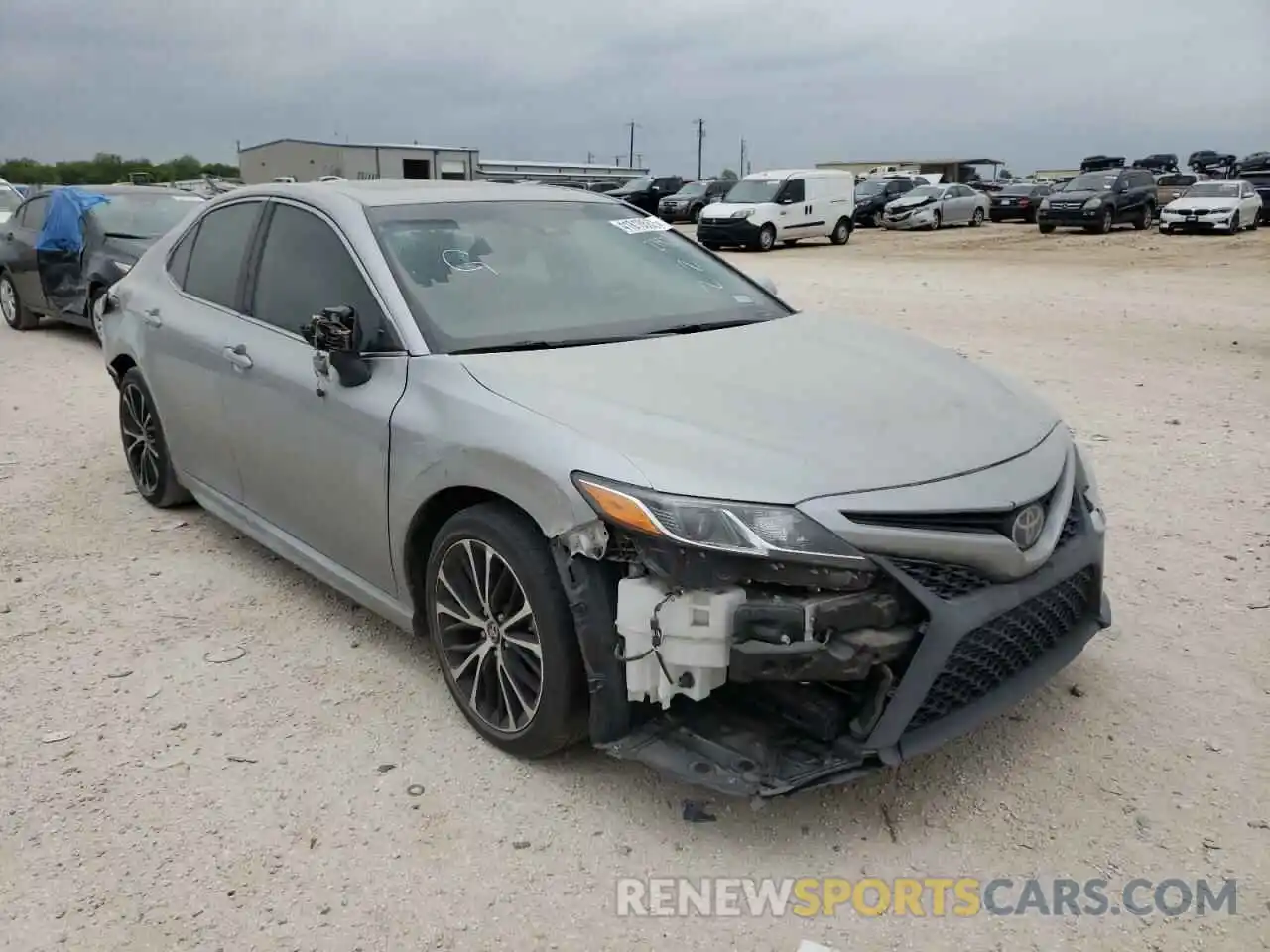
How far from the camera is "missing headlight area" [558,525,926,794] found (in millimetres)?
2568

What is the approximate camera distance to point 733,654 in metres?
2.58

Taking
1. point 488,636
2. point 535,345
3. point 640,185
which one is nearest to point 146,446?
point 535,345

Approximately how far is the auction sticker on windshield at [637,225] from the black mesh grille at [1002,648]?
2.25m

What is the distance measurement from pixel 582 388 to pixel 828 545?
0.91m

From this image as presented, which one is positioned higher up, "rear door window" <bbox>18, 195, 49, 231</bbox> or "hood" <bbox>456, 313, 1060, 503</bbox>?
"rear door window" <bbox>18, 195, 49, 231</bbox>

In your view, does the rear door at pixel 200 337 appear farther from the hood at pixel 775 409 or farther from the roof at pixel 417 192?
the hood at pixel 775 409

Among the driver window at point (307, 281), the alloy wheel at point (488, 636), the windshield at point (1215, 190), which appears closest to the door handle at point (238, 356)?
the driver window at point (307, 281)

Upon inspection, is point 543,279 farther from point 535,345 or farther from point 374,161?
point 374,161

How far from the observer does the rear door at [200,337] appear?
4.40 m

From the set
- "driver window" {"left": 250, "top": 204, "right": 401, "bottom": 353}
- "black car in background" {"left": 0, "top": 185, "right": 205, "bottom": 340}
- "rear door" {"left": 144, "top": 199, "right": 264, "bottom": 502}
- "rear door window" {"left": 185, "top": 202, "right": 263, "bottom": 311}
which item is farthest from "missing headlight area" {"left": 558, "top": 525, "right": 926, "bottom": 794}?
"black car in background" {"left": 0, "top": 185, "right": 205, "bottom": 340}

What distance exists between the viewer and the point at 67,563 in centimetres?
477

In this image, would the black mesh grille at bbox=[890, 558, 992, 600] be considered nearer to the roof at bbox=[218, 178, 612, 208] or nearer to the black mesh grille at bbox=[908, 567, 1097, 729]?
the black mesh grille at bbox=[908, 567, 1097, 729]

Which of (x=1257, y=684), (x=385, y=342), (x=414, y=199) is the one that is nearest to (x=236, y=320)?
(x=414, y=199)

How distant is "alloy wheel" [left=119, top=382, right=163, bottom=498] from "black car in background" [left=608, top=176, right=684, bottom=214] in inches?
1305
